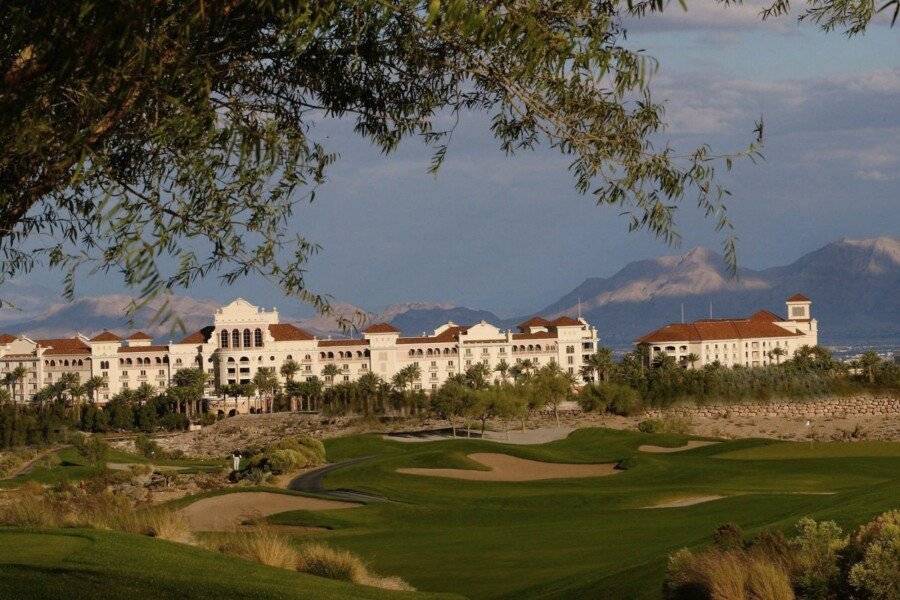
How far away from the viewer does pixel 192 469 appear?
61125 mm

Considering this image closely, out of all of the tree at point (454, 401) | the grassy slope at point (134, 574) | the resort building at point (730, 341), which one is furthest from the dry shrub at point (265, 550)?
the resort building at point (730, 341)

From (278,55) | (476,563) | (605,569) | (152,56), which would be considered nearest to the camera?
(152,56)

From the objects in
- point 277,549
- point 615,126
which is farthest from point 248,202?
point 277,549

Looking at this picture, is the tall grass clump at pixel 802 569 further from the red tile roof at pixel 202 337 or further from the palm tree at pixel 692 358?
the palm tree at pixel 692 358

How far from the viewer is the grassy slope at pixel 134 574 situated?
1448cm

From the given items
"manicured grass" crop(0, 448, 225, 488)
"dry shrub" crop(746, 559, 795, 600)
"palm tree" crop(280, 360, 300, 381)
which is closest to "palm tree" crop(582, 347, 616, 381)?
"palm tree" crop(280, 360, 300, 381)

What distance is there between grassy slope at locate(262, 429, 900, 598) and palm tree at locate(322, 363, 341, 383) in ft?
232

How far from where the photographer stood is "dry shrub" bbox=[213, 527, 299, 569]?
18.4 metres

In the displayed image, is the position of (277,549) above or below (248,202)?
below

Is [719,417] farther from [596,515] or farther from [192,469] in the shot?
[596,515]

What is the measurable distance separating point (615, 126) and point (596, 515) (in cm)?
2188

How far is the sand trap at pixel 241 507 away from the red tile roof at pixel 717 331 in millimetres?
112979

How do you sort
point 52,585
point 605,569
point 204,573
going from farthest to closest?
point 605,569 < point 204,573 < point 52,585

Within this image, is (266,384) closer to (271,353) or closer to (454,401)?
(271,353)
